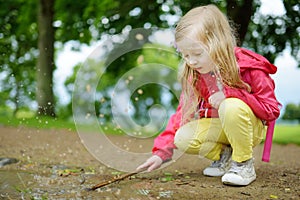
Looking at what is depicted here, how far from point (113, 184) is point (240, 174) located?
26.2 inches

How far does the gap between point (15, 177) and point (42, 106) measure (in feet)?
14.9

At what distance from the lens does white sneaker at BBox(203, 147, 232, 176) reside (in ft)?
7.61

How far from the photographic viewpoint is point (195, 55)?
6.90 feet

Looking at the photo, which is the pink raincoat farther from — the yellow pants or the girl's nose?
the girl's nose

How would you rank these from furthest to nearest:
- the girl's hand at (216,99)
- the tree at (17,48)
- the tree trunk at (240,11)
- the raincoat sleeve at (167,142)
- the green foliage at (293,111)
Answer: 1. the tree at (17,48)
2. the green foliage at (293,111)
3. the tree trunk at (240,11)
4. the raincoat sleeve at (167,142)
5. the girl's hand at (216,99)

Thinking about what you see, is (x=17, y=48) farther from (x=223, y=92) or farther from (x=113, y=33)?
(x=223, y=92)

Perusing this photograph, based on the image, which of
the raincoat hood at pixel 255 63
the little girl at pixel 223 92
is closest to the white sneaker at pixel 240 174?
the little girl at pixel 223 92

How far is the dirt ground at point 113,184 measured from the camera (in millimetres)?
1919

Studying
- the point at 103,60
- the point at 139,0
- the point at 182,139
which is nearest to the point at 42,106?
the point at 139,0

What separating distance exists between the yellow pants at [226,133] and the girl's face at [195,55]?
0.21m

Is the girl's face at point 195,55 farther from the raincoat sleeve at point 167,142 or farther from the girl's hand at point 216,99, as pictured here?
the raincoat sleeve at point 167,142

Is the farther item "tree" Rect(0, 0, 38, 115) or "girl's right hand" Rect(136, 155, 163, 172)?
"tree" Rect(0, 0, 38, 115)

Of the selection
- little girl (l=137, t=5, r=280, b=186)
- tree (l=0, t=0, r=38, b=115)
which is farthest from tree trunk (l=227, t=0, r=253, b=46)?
tree (l=0, t=0, r=38, b=115)

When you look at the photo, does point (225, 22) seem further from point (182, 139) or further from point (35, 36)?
point (35, 36)
